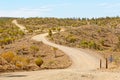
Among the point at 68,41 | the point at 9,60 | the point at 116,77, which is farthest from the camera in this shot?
the point at 68,41

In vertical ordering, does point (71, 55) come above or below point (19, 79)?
below

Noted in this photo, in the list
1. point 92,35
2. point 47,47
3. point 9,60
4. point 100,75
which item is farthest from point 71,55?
point 92,35

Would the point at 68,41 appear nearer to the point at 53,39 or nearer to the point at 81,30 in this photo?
the point at 53,39

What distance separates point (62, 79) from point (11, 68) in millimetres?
8657

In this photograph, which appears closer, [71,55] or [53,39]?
[71,55]

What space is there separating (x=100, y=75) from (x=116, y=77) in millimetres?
1383

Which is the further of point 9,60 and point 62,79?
point 9,60

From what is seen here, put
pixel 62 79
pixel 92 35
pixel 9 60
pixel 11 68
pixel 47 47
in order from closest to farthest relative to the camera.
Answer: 1. pixel 62 79
2. pixel 11 68
3. pixel 9 60
4. pixel 47 47
5. pixel 92 35

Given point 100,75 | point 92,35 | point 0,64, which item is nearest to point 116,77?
point 100,75

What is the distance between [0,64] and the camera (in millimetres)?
30953

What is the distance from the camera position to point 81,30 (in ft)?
337

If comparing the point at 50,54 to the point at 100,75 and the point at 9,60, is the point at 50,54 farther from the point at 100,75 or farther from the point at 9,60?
the point at 100,75

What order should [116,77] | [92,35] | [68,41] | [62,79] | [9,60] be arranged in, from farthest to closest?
[92,35], [68,41], [9,60], [116,77], [62,79]

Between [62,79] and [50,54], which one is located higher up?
[62,79]
